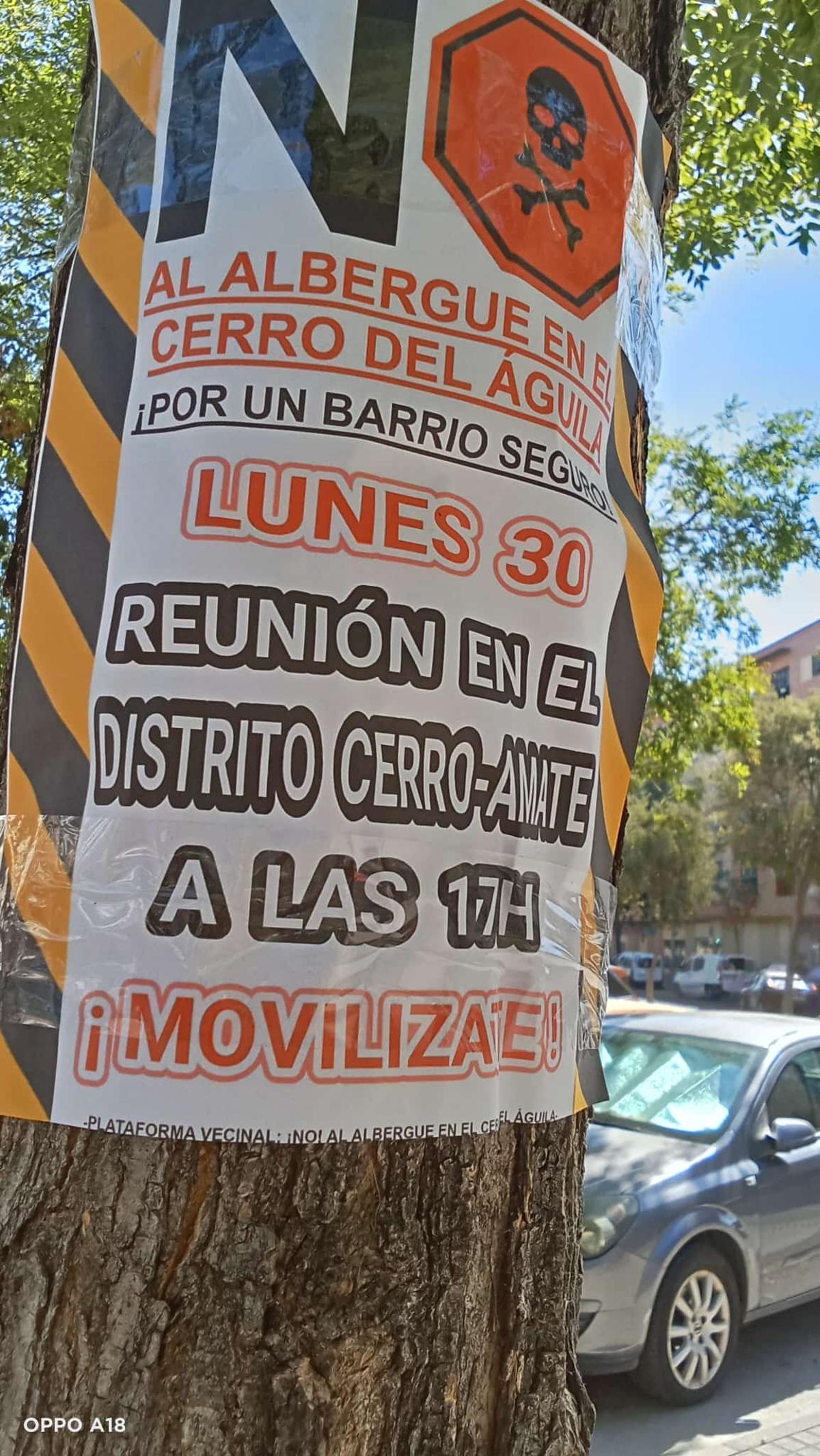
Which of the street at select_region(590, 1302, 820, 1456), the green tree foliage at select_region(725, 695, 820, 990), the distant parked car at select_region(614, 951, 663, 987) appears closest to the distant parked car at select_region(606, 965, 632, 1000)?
the green tree foliage at select_region(725, 695, 820, 990)

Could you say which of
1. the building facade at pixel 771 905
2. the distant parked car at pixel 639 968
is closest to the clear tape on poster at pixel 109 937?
the distant parked car at pixel 639 968

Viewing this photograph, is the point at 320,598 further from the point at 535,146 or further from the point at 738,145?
the point at 738,145

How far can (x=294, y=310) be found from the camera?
1.37m

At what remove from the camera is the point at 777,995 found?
32.7 m

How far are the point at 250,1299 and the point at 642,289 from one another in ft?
4.97

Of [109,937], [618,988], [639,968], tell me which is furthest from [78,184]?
[639,968]

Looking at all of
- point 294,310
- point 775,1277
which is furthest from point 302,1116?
point 775,1277

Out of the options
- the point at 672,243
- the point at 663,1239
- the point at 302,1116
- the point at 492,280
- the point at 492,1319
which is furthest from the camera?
the point at 672,243

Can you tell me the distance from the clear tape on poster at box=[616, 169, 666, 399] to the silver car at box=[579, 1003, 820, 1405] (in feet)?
12.9

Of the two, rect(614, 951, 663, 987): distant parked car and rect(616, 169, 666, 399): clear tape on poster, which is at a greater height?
rect(616, 169, 666, 399): clear tape on poster

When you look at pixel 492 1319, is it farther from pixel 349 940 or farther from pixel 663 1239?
pixel 663 1239

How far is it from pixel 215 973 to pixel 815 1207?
17.3 ft

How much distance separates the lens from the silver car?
185 inches

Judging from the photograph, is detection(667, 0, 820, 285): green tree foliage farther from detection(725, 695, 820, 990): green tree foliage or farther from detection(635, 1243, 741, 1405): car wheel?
detection(725, 695, 820, 990): green tree foliage
